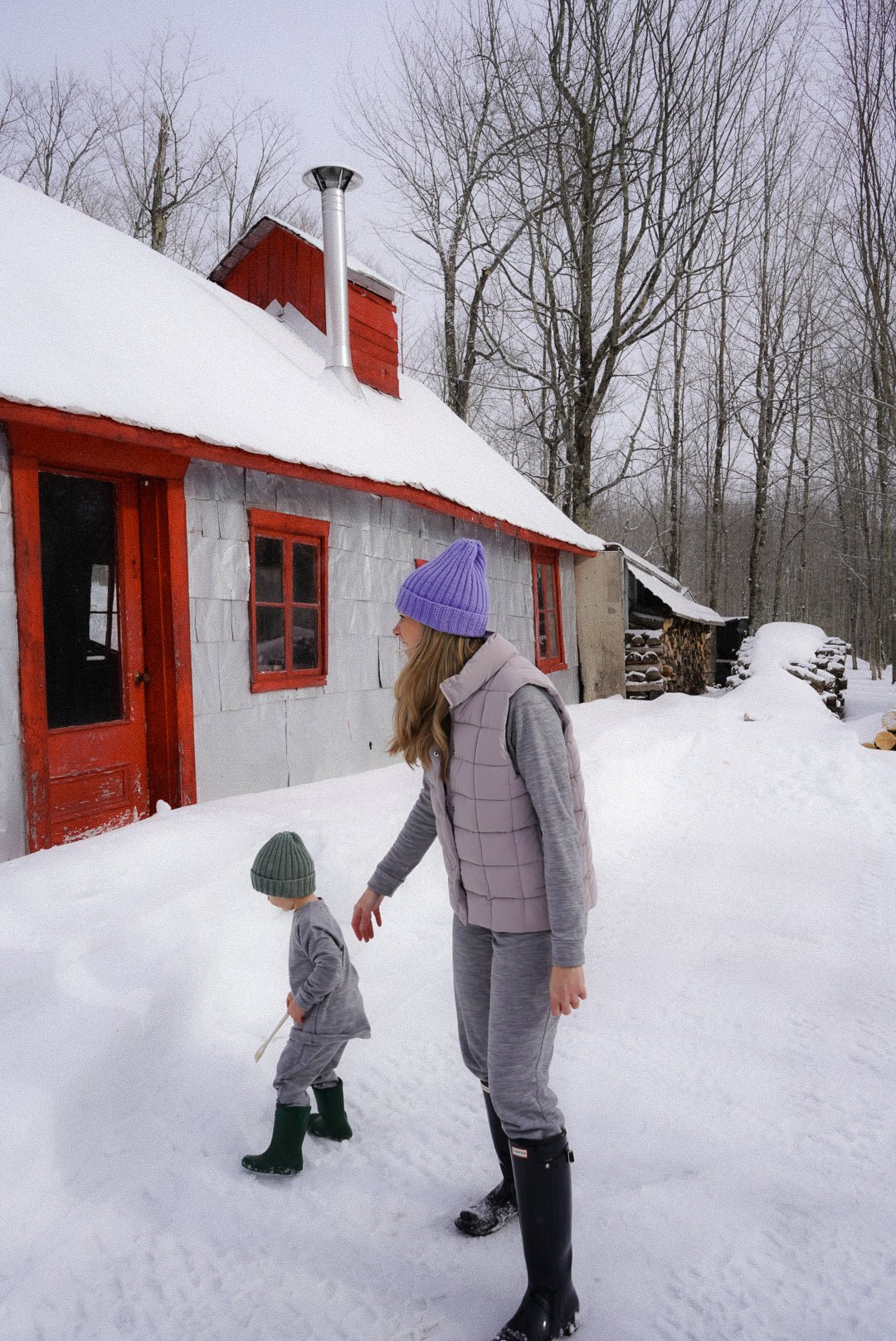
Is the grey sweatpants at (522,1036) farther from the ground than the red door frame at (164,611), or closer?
closer

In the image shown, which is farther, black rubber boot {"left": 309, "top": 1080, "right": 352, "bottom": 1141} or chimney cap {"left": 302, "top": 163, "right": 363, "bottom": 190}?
chimney cap {"left": 302, "top": 163, "right": 363, "bottom": 190}

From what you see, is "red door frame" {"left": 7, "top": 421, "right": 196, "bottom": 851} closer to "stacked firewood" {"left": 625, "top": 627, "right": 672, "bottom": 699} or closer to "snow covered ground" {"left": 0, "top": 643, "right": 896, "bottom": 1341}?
"snow covered ground" {"left": 0, "top": 643, "right": 896, "bottom": 1341}

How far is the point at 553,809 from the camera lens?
1.95 meters

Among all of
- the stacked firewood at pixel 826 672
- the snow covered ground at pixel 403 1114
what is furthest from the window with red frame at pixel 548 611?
the snow covered ground at pixel 403 1114

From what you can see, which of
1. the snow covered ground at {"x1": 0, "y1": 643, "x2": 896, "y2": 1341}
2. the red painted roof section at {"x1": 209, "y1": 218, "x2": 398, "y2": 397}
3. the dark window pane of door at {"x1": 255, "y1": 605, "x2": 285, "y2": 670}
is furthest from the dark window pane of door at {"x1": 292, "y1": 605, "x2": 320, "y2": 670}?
the red painted roof section at {"x1": 209, "y1": 218, "x2": 398, "y2": 397}

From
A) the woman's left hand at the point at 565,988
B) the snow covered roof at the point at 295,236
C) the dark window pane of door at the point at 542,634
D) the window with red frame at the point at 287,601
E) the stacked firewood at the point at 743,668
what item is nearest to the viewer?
the woman's left hand at the point at 565,988

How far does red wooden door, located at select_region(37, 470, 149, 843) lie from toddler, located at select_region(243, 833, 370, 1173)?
2.63 m

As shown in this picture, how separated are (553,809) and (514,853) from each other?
163mm

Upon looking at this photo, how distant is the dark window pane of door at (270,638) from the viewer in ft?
21.2

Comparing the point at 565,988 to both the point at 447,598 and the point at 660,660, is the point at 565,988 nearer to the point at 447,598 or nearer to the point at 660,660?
the point at 447,598

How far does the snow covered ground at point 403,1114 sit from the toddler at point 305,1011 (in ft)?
0.37

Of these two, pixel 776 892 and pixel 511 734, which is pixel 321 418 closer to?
pixel 776 892

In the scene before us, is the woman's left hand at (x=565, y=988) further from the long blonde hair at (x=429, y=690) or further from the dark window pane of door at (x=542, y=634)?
the dark window pane of door at (x=542, y=634)

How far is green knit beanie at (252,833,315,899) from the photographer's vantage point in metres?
2.68
